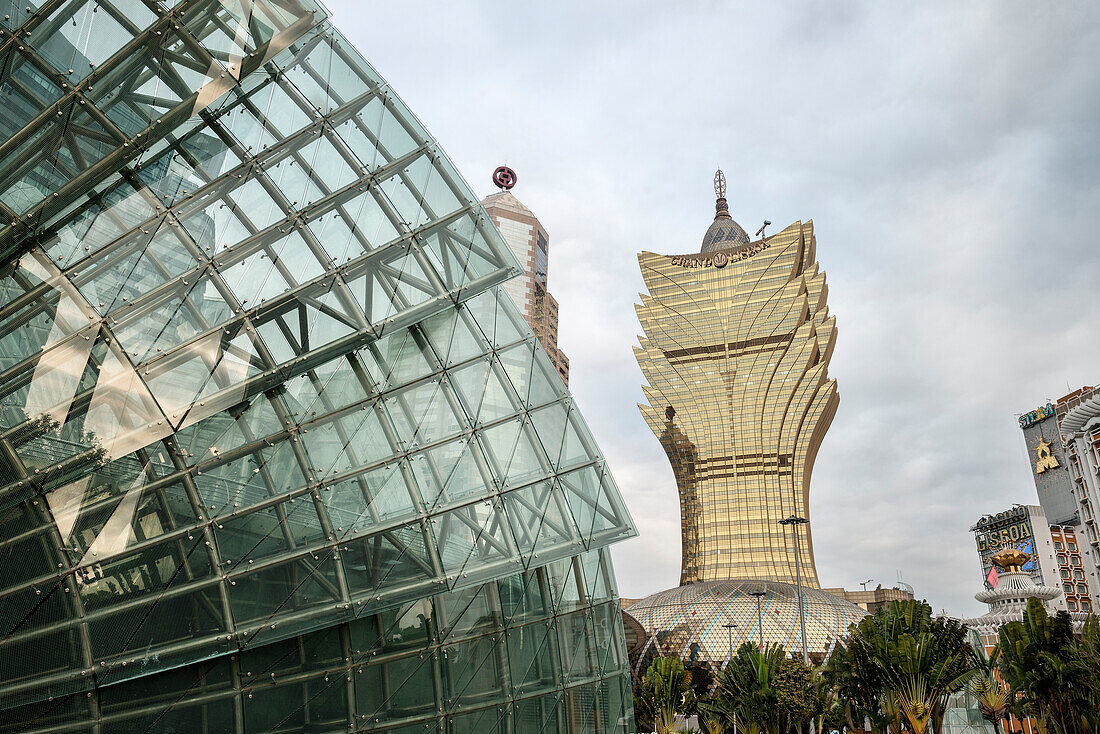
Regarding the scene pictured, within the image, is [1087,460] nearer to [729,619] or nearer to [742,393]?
[742,393]

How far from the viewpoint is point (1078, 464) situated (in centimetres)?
10056

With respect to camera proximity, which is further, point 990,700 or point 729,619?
point 729,619

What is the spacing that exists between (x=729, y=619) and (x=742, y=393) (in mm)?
38973

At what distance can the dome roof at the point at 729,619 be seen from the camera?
91812mm

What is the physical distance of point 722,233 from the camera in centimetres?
17375

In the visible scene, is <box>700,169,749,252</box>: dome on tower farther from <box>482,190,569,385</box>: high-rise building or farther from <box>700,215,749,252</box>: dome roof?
<box>482,190,569,385</box>: high-rise building

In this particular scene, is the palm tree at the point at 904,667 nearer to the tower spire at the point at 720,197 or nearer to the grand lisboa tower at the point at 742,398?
the grand lisboa tower at the point at 742,398

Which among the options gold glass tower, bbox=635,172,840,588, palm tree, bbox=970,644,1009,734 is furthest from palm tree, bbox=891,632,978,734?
gold glass tower, bbox=635,172,840,588

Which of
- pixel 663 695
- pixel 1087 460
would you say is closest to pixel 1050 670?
pixel 663 695

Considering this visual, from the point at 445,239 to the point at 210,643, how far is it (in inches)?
402

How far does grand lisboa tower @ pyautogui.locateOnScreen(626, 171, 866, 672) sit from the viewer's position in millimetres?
121312

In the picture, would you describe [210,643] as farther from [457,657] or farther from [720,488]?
[720,488]

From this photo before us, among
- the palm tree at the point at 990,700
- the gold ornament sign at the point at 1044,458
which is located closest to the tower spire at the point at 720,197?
the gold ornament sign at the point at 1044,458

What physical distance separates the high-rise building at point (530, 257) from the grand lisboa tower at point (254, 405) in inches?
4686
